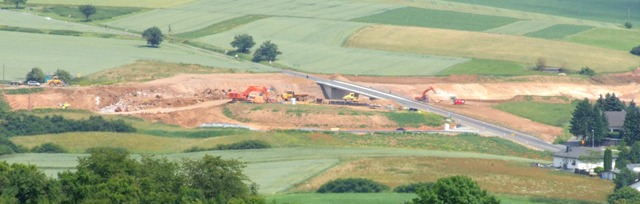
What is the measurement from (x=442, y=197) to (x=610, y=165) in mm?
38021

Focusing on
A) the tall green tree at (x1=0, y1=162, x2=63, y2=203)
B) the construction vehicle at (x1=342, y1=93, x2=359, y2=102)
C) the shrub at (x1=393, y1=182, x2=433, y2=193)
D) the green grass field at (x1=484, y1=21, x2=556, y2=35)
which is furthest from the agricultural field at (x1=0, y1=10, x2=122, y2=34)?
the tall green tree at (x1=0, y1=162, x2=63, y2=203)

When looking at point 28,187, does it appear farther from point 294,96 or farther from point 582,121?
point 294,96

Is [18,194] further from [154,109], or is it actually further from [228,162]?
[154,109]

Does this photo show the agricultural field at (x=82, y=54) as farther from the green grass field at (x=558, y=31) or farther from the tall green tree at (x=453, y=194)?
the tall green tree at (x=453, y=194)

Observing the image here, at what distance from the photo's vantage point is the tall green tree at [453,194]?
82062 mm

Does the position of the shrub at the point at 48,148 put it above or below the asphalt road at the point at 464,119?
below

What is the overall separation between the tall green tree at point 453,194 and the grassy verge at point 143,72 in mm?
67542

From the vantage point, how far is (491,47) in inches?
7136

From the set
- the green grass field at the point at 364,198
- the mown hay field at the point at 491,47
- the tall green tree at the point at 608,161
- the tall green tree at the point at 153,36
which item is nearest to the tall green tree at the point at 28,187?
the green grass field at the point at 364,198

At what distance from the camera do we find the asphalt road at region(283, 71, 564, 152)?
138 meters

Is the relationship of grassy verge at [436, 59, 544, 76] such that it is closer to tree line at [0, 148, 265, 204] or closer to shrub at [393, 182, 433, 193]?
shrub at [393, 182, 433, 193]

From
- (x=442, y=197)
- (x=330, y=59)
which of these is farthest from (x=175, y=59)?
(x=442, y=197)

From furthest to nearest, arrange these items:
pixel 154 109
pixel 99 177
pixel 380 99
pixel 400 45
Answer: pixel 400 45
pixel 380 99
pixel 154 109
pixel 99 177

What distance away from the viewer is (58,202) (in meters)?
84.6
